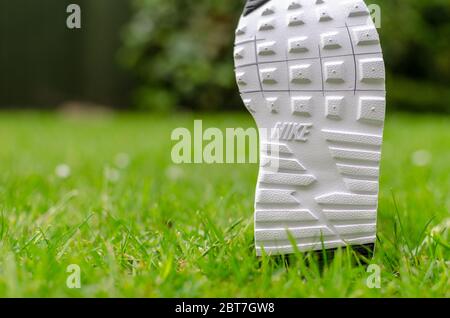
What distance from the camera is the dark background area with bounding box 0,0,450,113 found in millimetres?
5367

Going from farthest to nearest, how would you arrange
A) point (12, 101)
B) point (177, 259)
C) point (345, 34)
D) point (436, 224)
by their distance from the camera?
point (12, 101) → point (436, 224) → point (177, 259) → point (345, 34)

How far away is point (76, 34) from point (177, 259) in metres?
4.84

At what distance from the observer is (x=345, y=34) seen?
103 cm

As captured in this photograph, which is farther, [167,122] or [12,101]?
[12,101]

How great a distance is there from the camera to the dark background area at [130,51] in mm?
5367

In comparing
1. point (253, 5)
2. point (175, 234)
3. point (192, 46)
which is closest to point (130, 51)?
point (192, 46)

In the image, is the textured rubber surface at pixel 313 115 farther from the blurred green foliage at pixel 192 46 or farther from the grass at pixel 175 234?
the blurred green foliage at pixel 192 46

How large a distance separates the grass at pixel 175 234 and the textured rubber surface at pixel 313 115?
7 centimetres

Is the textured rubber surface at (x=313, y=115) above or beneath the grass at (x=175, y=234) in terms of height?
above

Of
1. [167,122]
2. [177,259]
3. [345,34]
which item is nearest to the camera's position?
[345,34]

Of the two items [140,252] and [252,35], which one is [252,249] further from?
[252,35]

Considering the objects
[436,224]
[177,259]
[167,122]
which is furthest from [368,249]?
[167,122]

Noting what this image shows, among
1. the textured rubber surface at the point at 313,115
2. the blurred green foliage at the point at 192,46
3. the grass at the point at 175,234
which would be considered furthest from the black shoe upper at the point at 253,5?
the blurred green foliage at the point at 192,46

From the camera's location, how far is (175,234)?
4.11 ft
